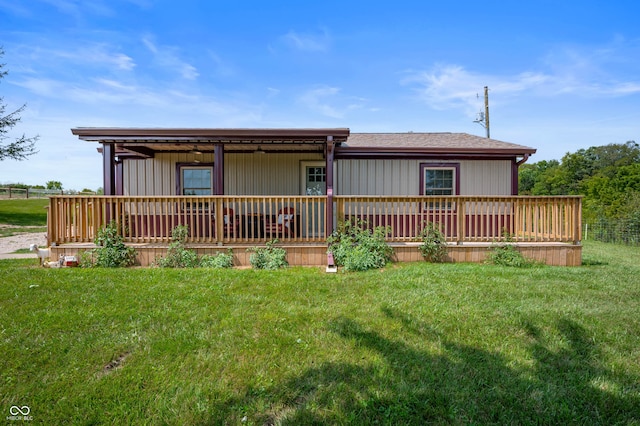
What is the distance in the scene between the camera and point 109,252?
6.24m

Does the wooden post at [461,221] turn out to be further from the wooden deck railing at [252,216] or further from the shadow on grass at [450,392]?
the shadow on grass at [450,392]

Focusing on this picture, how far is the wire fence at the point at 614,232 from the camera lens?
35.3ft

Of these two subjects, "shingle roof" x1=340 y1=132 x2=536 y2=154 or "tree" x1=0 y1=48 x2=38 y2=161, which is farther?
"tree" x1=0 y1=48 x2=38 y2=161

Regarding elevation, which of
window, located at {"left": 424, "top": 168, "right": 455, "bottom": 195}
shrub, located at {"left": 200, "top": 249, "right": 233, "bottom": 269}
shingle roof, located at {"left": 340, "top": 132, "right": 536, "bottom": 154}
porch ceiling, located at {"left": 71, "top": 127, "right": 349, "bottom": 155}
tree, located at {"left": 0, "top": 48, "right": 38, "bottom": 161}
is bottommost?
Result: shrub, located at {"left": 200, "top": 249, "right": 233, "bottom": 269}

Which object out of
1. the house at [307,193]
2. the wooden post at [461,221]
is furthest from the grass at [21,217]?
the wooden post at [461,221]

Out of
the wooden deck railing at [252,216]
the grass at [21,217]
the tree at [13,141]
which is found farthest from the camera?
the tree at [13,141]

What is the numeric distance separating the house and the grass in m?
9.58

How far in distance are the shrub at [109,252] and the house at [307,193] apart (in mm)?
237

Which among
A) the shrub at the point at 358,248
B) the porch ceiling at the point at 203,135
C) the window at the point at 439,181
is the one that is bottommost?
the shrub at the point at 358,248

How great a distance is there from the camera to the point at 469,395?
2244 mm

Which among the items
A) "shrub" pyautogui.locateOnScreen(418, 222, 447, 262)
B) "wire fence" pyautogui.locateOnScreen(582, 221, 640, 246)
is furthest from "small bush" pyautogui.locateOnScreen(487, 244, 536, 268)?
"wire fence" pyautogui.locateOnScreen(582, 221, 640, 246)

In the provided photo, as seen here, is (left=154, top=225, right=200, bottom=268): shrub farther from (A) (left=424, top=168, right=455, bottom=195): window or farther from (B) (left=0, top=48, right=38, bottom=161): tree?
(B) (left=0, top=48, right=38, bottom=161): tree

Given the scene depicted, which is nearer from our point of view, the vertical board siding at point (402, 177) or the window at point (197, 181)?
the vertical board siding at point (402, 177)

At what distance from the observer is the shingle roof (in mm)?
8500
